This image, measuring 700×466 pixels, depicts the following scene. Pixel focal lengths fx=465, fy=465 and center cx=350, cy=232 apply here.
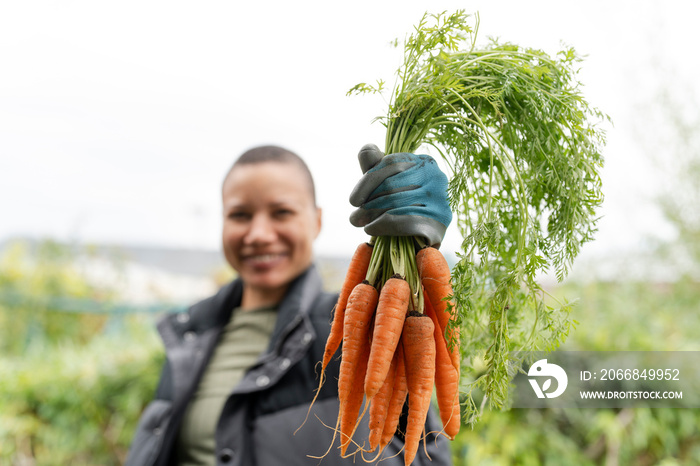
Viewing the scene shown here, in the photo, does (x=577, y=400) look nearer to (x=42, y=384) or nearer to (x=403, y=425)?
(x=403, y=425)

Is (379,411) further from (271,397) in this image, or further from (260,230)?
(260,230)

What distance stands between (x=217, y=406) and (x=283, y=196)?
72 centimetres

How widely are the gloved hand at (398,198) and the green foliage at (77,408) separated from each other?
2.86m

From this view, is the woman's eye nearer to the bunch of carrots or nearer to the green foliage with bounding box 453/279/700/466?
the bunch of carrots

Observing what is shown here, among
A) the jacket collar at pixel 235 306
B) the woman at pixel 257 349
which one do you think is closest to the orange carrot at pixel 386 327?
the woman at pixel 257 349

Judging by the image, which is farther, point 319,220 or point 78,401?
point 78,401

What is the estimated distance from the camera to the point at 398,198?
0.70m

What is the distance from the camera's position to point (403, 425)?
2.90 feet

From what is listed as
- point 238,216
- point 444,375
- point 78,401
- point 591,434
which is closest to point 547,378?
point 444,375

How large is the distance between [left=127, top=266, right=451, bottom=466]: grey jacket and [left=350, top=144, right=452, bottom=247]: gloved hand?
1.35 feet

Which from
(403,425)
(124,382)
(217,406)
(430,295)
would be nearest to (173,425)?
(217,406)

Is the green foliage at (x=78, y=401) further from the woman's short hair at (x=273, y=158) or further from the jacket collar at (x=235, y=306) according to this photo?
the woman's short hair at (x=273, y=158)

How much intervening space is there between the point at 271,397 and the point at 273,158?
2.43 ft

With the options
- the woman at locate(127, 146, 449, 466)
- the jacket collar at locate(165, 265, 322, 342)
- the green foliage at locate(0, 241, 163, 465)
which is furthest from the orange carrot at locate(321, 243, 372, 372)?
the green foliage at locate(0, 241, 163, 465)
